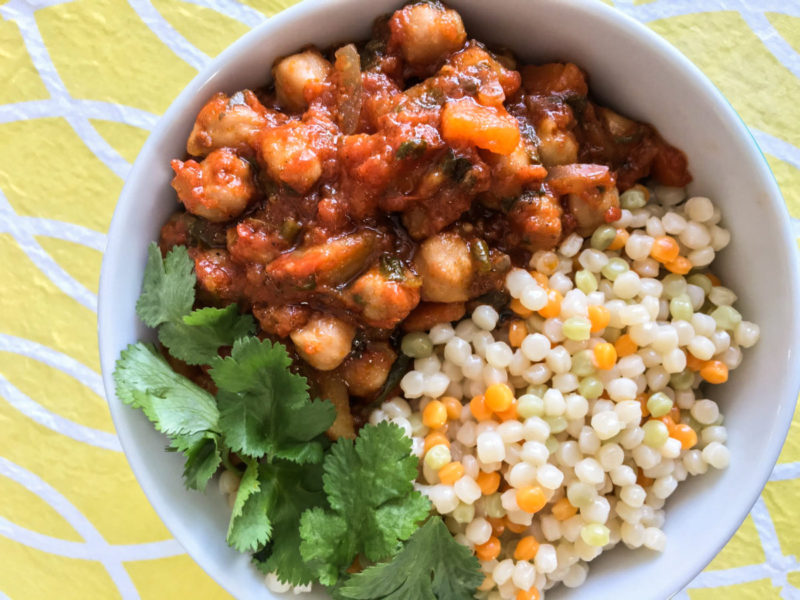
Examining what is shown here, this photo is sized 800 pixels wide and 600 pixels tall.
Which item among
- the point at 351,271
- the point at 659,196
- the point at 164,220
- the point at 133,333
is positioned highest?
the point at 659,196

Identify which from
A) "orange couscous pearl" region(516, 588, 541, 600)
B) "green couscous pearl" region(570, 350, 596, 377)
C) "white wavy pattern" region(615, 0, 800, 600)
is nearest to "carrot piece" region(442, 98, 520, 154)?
"green couscous pearl" region(570, 350, 596, 377)

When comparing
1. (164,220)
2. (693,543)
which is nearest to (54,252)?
(164,220)

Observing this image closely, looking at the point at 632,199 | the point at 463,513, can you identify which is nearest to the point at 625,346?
the point at 632,199

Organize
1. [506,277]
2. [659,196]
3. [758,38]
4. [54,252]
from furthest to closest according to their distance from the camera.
Answer: [54,252] < [758,38] < [659,196] < [506,277]

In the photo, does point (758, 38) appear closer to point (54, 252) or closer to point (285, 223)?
point (285, 223)

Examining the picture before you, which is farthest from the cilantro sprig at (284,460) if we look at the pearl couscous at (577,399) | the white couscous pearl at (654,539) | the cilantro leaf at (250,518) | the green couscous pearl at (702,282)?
the green couscous pearl at (702,282)

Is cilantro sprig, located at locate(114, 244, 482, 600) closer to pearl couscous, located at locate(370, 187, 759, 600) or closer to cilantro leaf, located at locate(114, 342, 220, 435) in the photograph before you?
cilantro leaf, located at locate(114, 342, 220, 435)
